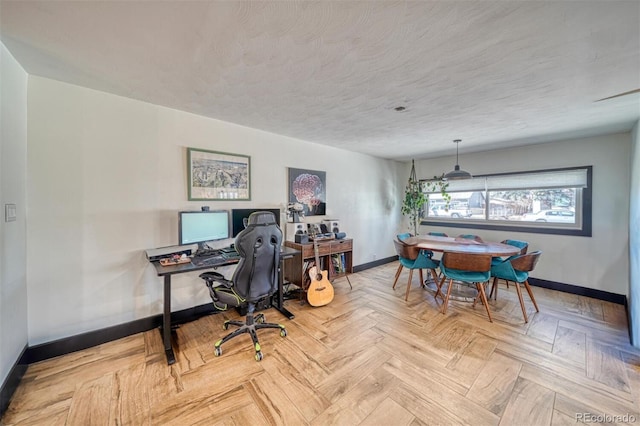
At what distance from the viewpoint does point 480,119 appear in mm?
2959

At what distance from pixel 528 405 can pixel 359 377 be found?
1.17 m

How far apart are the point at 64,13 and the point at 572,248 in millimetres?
6209

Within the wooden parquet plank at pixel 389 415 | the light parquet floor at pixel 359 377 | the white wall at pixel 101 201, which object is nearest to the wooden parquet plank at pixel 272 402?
the light parquet floor at pixel 359 377

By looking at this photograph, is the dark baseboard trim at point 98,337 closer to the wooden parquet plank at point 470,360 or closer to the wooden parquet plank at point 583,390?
the wooden parquet plank at point 470,360

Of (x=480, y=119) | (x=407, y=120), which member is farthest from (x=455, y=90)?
(x=480, y=119)

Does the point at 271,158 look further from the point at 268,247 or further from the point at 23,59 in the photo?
the point at 23,59

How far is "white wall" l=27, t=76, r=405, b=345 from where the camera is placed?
2113 millimetres

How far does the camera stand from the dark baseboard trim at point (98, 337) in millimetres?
2096

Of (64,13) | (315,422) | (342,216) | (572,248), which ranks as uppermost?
(64,13)

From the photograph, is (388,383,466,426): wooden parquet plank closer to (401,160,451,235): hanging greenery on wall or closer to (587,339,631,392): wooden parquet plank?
(587,339,631,392): wooden parquet plank

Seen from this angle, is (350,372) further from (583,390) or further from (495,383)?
(583,390)

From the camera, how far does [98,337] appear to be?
7.73ft

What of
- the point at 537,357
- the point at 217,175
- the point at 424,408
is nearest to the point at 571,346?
the point at 537,357

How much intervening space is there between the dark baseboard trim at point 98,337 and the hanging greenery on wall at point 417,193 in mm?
4577
